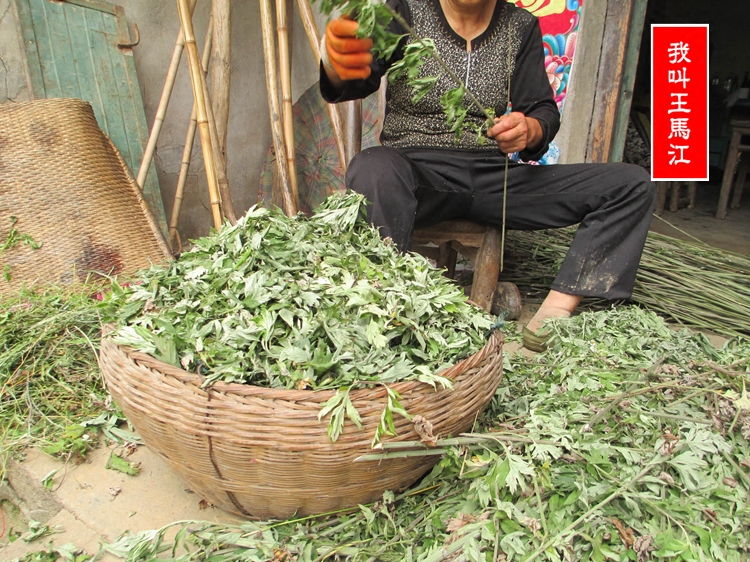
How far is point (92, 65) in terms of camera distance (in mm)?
2879

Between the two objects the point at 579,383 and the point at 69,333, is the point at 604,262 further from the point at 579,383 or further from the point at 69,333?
the point at 69,333

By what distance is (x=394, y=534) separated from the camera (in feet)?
4.13

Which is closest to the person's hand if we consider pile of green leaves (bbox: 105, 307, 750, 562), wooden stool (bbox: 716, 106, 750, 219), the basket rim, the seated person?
the seated person

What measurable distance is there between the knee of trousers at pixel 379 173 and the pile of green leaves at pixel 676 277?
3.61ft

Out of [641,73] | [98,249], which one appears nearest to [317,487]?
[98,249]

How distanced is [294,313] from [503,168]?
1.44 metres

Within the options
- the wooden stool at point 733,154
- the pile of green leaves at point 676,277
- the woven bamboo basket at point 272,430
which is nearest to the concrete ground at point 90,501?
the woven bamboo basket at point 272,430

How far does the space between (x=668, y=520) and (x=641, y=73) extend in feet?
27.7

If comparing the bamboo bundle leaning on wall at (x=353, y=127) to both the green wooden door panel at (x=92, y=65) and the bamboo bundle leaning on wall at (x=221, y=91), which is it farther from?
the green wooden door panel at (x=92, y=65)

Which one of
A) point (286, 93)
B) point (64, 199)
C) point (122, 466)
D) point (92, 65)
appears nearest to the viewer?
point (122, 466)

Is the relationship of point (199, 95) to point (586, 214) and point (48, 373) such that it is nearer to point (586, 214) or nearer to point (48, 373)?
point (48, 373)

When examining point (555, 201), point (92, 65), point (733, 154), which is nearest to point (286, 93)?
point (92, 65)

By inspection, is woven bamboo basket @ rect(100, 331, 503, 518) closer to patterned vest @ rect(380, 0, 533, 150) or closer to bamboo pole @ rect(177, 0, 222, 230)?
patterned vest @ rect(380, 0, 533, 150)

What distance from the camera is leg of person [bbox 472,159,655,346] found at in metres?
2.24
